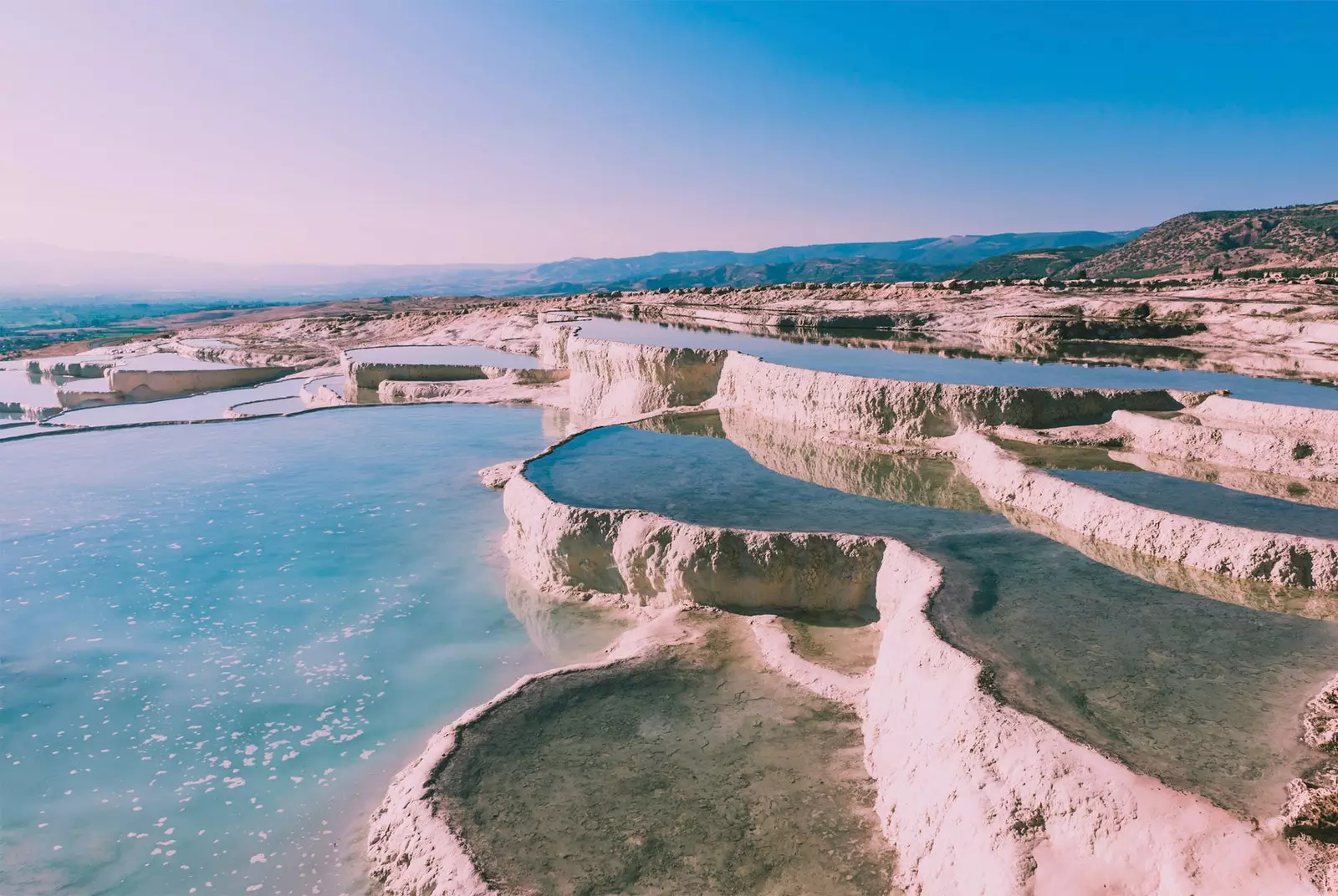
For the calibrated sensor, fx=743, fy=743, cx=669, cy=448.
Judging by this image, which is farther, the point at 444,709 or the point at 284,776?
the point at 444,709

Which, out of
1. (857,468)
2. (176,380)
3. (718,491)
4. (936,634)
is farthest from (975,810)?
(176,380)

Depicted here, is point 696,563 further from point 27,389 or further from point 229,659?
point 27,389

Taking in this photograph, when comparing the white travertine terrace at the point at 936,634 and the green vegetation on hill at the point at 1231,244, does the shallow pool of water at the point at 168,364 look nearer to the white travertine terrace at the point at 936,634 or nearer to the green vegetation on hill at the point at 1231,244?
the white travertine terrace at the point at 936,634

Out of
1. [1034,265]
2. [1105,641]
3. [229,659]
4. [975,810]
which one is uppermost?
[1034,265]

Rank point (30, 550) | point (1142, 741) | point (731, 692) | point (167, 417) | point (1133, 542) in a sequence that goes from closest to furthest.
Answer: point (1142, 741)
point (731, 692)
point (1133, 542)
point (30, 550)
point (167, 417)

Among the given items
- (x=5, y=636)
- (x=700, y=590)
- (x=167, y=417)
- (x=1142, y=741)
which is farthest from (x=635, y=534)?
(x=167, y=417)

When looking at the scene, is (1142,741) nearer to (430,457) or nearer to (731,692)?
(731,692)

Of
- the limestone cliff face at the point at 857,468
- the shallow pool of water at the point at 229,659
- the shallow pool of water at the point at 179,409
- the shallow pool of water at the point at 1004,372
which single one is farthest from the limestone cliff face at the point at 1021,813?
the shallow pool of water at the point at 179,409
